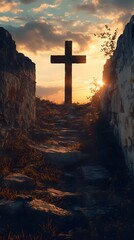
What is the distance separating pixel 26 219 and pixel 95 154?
403cm

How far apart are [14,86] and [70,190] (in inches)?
147

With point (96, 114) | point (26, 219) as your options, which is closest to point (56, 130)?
point (96, 114)

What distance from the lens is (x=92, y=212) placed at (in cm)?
722

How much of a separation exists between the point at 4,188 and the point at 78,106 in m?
9.81

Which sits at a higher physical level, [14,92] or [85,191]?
[14,92]

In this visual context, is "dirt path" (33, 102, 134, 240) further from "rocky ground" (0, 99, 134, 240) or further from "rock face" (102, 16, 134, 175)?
"rock face" (102, 16, 134, 175)

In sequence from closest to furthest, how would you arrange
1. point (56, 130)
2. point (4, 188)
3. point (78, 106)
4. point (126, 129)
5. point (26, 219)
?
point (26, 219) → point (4, 188) → point (126, 129) → point (56, 130) → point (78, 106)

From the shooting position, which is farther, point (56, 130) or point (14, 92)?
point (56, 130)

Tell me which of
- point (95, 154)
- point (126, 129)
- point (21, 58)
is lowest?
point (95, 154)

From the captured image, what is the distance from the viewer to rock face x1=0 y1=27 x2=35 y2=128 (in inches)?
403

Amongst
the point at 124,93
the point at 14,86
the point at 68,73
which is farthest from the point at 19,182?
the point at 68,73

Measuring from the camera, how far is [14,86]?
35.9 ft

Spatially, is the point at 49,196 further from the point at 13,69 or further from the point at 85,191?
the point at 13,69

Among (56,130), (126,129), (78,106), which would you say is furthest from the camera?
(78,106)
